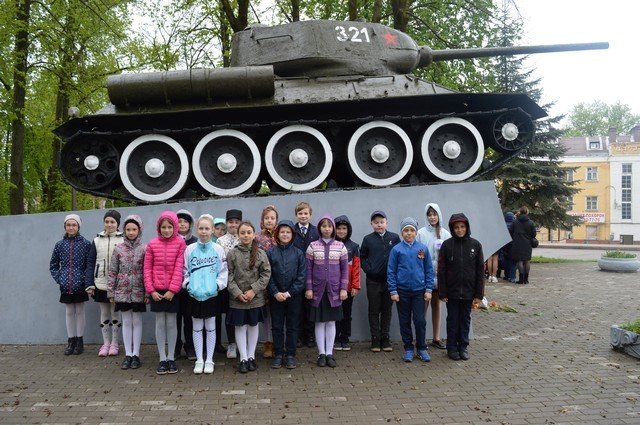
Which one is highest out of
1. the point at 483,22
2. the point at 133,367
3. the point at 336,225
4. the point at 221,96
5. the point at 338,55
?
the point at 483,22

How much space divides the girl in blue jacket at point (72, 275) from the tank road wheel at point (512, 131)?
673 cm

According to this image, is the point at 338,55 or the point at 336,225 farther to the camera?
the point at 338,55

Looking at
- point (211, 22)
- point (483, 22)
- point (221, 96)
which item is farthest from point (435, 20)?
point (221, 96)

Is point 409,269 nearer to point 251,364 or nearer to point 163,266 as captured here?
point 251,364

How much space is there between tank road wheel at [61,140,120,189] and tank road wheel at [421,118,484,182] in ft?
17.0

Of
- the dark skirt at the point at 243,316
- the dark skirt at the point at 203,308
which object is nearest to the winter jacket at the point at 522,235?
the dark skirt at the point at 243,316

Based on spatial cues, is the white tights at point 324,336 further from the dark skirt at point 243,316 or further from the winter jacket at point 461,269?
the winter jacket at point 461,269

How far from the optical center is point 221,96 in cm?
859

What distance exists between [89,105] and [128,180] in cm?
1507

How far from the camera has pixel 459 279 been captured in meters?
6.29

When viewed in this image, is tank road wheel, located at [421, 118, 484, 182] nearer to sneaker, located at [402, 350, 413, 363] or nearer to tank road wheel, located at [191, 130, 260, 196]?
tank road wheel, located at [191, 130, 260, 196]

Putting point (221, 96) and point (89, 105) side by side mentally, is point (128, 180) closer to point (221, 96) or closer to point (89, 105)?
point (221, 96)

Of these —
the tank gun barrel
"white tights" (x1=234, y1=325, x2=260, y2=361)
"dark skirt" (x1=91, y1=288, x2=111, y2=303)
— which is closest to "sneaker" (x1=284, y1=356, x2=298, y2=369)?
"white tights" (x1=234, y1=325, x2=260, y2=361)

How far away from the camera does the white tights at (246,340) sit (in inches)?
230
